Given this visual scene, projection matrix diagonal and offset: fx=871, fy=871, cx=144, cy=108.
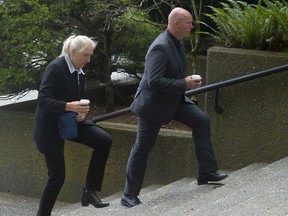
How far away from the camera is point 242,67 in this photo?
29.2 feet

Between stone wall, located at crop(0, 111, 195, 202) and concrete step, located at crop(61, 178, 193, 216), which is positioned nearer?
concrete step, located at crop(61, 178, 193, 216)

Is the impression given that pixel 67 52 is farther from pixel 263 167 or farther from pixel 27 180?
pixel 27 180

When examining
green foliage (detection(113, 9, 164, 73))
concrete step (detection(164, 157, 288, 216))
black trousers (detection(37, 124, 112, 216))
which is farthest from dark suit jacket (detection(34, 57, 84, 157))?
green foliage (detection(113, 9, 164, 73))

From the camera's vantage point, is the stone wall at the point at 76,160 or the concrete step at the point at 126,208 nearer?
the concrete step at the point at 126,208

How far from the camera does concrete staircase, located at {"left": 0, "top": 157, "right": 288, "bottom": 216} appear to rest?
252 inches

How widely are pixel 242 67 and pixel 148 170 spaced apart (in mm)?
1601

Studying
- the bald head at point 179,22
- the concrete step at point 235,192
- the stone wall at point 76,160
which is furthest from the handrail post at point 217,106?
the bald head at point 179,22

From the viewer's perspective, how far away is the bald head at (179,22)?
7.50 meters

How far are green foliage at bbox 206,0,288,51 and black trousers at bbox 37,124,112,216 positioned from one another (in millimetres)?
2240

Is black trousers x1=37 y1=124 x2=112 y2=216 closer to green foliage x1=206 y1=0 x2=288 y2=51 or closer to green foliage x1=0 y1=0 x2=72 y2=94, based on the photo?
green foliage x1=206 y1=0 x2=288 y2=51

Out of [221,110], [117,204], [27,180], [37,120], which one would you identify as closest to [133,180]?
[117,204]

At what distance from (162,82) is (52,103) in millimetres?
938

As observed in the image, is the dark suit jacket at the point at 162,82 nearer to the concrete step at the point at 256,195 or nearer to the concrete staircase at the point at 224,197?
the concrete staircase at the point at 224,197

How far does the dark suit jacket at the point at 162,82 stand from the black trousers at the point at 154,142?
4.8 inches
